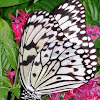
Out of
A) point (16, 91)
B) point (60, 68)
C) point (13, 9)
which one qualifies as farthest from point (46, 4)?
point (16, 91)

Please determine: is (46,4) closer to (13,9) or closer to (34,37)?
(13,9)

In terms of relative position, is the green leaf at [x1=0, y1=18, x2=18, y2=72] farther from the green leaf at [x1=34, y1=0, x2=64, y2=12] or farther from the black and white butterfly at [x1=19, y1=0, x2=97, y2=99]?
the green leaf at [x1=34, y1=0, x2=64, y2=12]

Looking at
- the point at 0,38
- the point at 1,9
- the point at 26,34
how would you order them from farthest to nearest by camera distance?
the point at 1,9
the point at 0,38
the point at 26,34

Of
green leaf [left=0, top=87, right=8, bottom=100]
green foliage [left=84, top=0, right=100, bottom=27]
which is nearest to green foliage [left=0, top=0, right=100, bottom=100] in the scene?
green leaf [left=0, top=87, right=8, bottom=100]

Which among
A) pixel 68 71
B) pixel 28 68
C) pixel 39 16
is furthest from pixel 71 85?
pixel 39 16

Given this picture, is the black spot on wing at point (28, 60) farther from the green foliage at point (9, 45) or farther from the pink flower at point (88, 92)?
the pink flower at point (88, 92)

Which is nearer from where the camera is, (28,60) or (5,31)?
(28,60)

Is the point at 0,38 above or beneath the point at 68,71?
above

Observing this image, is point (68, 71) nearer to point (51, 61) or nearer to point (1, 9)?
point (51, 61)
